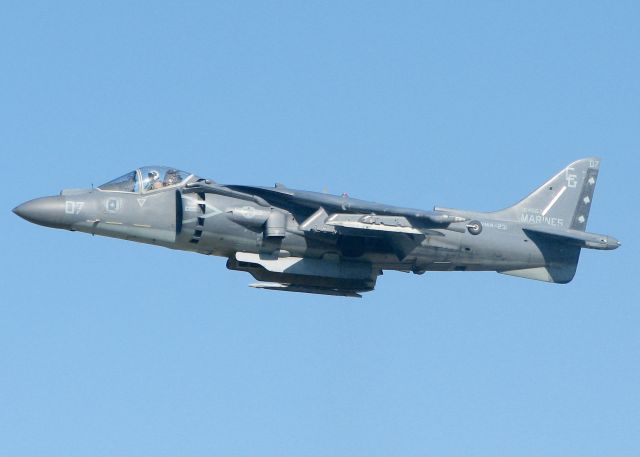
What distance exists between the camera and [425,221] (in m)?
29.8

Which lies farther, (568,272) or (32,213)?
(568,272)

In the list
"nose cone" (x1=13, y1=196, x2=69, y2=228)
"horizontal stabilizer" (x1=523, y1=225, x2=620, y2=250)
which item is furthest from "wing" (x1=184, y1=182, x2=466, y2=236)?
"horizontal stabilizer" (x1=523, y1=225, x2=620, y2=250)

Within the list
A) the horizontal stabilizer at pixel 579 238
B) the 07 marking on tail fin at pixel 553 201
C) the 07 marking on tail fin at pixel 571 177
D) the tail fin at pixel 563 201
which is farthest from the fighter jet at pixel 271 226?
the 07 marking on tail fin at pixel 571 177

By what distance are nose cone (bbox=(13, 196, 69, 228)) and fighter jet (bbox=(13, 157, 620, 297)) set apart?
2 cm

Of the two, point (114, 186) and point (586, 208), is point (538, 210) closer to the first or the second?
point (586, 208)

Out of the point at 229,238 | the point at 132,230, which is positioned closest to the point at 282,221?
the point at 229,238

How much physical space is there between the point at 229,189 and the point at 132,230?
209cm

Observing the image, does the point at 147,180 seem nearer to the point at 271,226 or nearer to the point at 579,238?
the point at 271,226

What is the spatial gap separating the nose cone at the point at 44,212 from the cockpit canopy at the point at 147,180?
38.7 inches

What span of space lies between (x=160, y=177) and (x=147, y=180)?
0.87 ft

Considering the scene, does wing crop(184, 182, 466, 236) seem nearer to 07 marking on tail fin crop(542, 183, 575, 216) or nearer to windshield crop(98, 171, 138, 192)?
windshield crop(98, 171, 138, 192)

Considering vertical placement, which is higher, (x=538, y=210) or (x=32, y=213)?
(x=538, y=210)

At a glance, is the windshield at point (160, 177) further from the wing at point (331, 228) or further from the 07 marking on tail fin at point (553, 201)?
the 07 marking on tail fin at point (553, 201)

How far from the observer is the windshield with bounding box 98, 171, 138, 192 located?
29812mm
